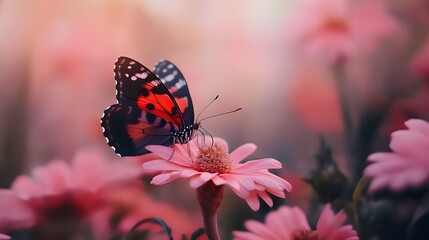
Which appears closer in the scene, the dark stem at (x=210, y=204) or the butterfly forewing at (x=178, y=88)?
the dark stem at (x=210, y=204)

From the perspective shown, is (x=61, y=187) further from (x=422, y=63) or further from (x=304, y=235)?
(x=422, y=63)

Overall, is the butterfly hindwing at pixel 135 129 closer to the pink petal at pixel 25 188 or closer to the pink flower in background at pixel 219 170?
the pink flower in background at pixel 219 170

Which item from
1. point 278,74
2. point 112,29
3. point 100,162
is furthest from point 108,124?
point 278,74

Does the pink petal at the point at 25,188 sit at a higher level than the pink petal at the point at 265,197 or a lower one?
higher

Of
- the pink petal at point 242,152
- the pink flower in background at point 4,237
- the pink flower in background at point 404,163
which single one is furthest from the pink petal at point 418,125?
the pink flower in background at point 4,237

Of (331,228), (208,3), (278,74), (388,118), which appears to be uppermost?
(208,3)

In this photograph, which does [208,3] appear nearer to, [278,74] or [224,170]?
[278,74]

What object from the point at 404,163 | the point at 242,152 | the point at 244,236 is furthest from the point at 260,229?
the point at 404,163
